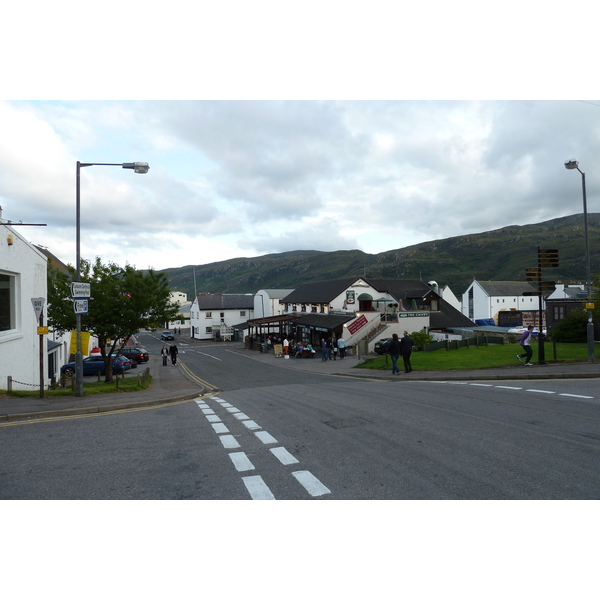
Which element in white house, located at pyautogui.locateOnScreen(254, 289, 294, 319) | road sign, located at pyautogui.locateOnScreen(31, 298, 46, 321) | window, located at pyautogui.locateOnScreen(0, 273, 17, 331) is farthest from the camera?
white house, located at pyautogui.locateOnScreen(254, 289, 294, 319)

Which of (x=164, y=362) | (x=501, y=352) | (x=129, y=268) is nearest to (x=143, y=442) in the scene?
(x=129, y=268)

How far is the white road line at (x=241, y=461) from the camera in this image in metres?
5.91

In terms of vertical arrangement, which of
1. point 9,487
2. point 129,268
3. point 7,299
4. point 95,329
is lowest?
point 9,487

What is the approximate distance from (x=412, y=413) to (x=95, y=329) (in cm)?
1658

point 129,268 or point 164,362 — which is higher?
point 129,268

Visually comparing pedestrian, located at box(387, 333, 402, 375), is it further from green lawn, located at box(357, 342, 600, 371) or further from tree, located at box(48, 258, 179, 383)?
tree, located at box(48, 258, 179, 383)

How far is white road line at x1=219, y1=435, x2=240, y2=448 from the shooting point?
7098 millimetres

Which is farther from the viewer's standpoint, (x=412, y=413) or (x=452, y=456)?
(x=412, y=413)

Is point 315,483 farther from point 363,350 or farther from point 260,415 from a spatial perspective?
point 363,350

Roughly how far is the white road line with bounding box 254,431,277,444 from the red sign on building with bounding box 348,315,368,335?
31.5m

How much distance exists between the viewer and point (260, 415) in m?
9.95

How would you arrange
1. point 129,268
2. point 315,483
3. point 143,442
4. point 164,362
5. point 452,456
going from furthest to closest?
1. point 164,362
2. point 129,268
3. point 143,442
4. point 452,456
5. point 315,483

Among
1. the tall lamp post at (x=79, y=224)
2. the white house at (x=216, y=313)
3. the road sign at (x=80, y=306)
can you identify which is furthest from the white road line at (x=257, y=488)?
the white house at (x=216, y=313)

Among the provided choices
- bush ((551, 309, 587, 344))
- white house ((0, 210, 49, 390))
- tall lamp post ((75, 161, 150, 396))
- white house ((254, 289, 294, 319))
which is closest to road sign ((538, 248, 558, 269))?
bush ((551, 309, 587, 344))
